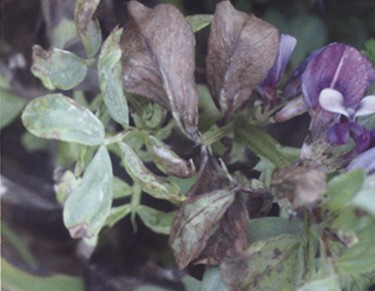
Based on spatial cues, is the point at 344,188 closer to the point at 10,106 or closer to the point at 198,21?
the point at 198,21

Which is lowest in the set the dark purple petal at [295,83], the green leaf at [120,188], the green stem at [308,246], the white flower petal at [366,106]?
the green leaf at [120,188]

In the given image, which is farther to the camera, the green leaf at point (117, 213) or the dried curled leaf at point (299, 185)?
the green leaf at point (117, 213)

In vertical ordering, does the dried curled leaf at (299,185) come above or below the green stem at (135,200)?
above

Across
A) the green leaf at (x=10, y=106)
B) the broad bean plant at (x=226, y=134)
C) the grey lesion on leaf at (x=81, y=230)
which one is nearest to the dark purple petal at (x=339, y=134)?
the broad bean plant at (x=226, y=134)

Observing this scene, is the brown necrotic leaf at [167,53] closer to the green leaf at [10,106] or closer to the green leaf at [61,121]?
the green leaf at [61,121]

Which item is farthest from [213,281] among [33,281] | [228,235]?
[33,281]

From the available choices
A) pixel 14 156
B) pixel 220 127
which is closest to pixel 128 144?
pixel 220 127

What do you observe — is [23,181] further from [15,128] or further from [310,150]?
[310,150]
